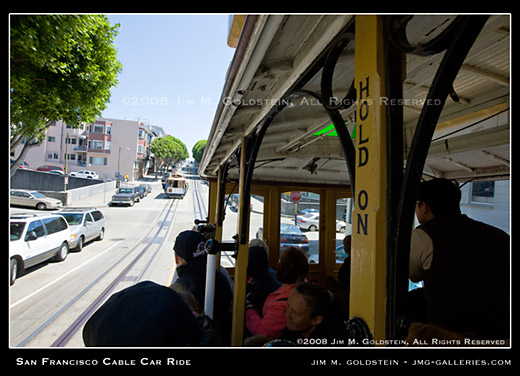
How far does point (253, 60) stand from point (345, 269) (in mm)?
3009

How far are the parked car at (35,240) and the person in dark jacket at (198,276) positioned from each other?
6838 millimetres

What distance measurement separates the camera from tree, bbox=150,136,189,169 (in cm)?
5712

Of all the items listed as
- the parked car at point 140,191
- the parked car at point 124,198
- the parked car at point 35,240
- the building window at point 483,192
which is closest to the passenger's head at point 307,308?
the parked car at point 35,240

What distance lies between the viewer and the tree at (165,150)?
57.1 metres

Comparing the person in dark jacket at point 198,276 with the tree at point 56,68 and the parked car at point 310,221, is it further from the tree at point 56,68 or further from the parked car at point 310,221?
the parked car at point 310,221

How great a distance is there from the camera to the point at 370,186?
0.89 metres

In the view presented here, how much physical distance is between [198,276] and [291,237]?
3.48 m

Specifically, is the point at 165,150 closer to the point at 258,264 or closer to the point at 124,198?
the point at 124,198

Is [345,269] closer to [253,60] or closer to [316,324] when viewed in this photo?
[316,324]

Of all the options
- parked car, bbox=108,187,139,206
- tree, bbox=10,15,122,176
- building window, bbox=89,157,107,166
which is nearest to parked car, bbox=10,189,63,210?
parked car, bbox=108,187,139,206

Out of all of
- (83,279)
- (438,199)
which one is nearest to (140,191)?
(83,279)

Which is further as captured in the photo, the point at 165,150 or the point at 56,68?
the point at 165,150

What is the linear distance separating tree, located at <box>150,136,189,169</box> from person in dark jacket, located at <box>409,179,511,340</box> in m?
60.3
